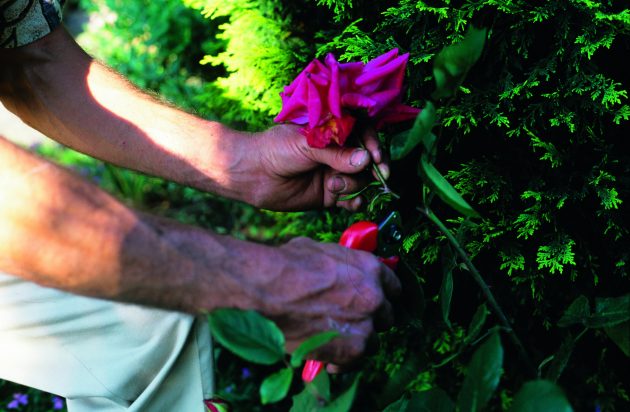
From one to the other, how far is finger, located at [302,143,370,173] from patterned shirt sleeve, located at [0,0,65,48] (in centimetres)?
89

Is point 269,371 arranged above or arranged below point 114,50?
below

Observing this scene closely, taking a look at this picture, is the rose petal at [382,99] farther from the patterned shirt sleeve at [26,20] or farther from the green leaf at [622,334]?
the patterned shirt sleeve at [26,20]

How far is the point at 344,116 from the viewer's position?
4.48ft

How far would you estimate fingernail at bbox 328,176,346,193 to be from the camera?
1.60 m

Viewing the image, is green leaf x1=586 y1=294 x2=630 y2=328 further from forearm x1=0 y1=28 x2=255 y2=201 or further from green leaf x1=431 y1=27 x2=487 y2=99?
forearm x1=0 y1=28 x2=255 y2=201

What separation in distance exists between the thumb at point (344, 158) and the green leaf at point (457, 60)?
0.40 metres

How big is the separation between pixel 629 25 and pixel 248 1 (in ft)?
4.18

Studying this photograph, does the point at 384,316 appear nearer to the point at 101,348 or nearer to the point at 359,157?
the point at 359,157

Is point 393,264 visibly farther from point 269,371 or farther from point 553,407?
point 269,371

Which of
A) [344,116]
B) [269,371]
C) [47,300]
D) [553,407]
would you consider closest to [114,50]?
[269,371]

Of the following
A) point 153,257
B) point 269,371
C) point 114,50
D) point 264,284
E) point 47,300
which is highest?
point 153,257

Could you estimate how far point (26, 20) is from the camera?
1856 millimetres

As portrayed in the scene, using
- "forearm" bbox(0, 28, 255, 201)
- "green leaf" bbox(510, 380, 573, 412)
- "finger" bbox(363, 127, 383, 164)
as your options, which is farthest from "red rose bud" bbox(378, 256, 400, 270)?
"forearm" bbox(0, 28, 255, 201)

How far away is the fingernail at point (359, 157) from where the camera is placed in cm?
143
